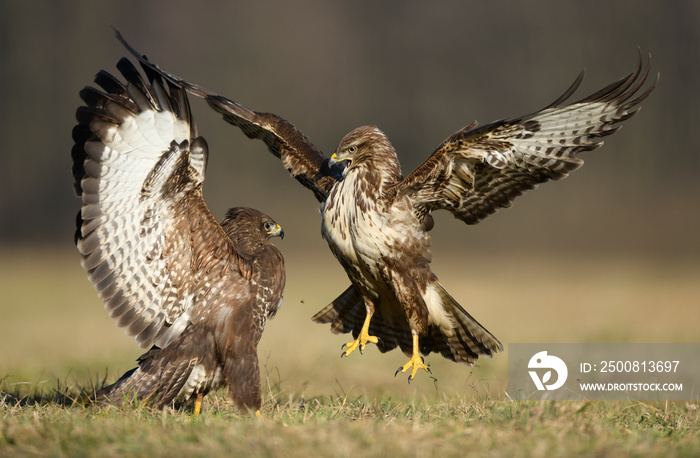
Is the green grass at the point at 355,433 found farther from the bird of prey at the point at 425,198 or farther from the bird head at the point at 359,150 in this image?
the bird head at the point at 359,150

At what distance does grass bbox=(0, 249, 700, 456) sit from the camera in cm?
377

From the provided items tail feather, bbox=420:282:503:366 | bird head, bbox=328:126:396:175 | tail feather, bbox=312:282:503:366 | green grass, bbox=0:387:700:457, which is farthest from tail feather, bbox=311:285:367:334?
green grass, bbox=0:387:700:457

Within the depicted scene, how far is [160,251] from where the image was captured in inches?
213

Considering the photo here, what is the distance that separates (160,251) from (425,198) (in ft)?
6.15

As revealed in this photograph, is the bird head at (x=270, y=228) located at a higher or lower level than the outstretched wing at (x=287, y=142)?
lower

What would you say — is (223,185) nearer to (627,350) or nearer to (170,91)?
(627,350)

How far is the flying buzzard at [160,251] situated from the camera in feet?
17.3

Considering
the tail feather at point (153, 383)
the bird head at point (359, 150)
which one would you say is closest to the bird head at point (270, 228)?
the bird head at point (359, 150)

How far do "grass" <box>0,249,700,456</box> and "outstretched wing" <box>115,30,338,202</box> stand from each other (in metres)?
1.66

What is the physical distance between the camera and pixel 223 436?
12.5 ft

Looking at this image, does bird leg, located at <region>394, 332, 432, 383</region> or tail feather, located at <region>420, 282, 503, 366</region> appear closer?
bird leg, located at <region>394, 332, 432, 383</region>

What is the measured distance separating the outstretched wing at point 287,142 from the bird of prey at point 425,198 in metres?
0.28

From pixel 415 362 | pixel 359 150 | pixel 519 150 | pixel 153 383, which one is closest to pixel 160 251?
pixel 153 383

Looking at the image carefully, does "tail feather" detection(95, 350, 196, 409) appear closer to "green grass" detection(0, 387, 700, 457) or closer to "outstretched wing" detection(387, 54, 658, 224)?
"green grass" detection(0, 387, 700, 457)
